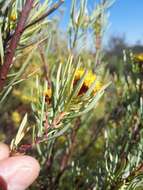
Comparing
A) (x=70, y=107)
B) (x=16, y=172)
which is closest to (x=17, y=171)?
(x=16, y=172)

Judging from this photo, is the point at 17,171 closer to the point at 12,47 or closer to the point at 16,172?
the point at 16,172

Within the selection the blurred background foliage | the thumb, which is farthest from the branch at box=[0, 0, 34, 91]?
the thumb

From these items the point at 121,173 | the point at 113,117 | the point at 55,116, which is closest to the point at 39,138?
the point at 55,116

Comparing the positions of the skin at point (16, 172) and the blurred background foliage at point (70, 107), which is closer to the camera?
the skin at point (16, 172)

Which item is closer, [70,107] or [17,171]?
[17,171]

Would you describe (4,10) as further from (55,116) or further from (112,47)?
(112,47)

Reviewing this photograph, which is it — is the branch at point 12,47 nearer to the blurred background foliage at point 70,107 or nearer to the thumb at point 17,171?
the blurred background foliage at point 70,107

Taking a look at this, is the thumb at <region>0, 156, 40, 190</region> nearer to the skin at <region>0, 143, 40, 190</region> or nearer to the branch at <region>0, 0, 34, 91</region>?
the skin at <region>0, 143, 40, 190</region>

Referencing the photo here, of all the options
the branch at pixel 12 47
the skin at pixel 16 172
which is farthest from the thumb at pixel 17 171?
the branch at pixel 12 47
